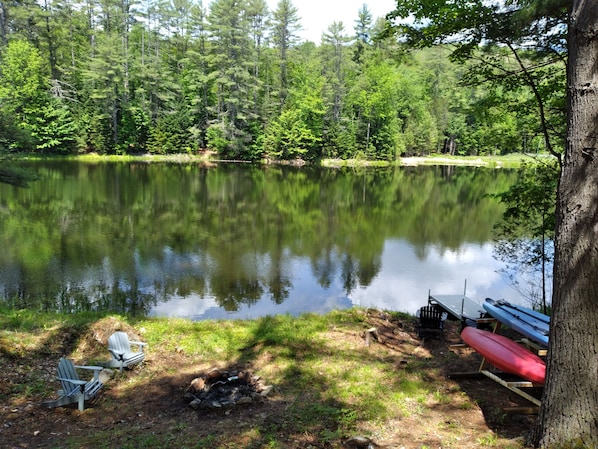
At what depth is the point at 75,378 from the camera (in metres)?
6.15

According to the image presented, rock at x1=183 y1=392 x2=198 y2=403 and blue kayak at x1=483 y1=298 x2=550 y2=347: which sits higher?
blue kayak at x1=483 y1=298 x2=550 y2=347

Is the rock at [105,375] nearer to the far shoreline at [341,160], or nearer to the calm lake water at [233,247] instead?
the calm lake water at [233,247]

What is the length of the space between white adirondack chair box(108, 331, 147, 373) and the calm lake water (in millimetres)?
4707

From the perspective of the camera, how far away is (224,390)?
20.1 feet

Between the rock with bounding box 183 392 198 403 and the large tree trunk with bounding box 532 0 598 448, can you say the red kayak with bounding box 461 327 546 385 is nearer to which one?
the large tree trunk with bounding box 532 0 598 448

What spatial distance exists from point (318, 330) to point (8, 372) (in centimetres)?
546

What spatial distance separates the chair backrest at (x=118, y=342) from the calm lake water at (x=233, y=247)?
473 centimetres

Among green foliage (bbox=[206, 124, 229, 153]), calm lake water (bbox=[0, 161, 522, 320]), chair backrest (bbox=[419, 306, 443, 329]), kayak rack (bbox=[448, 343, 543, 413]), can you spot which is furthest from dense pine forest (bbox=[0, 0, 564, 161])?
kayak rack (bbox=[448, 343, 543, 413])

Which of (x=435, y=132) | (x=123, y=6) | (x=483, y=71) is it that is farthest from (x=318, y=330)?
(x=435, y=132)

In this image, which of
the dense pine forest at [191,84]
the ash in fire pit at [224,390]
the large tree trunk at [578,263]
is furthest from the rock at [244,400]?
the dense pine forest at [191,84]

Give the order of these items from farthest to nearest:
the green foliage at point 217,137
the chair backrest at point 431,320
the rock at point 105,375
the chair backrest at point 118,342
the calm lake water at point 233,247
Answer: the green foliage at point 217,137 < the calm lake water at point 233,247 < the chair backrest at point 431,320 < the chair backrest at point 118,342 < the rock at point 105,375

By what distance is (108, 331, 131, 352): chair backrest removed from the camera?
7113 mm

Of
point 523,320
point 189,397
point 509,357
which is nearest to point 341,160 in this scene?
point 523,320

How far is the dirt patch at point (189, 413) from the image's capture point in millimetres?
4840
